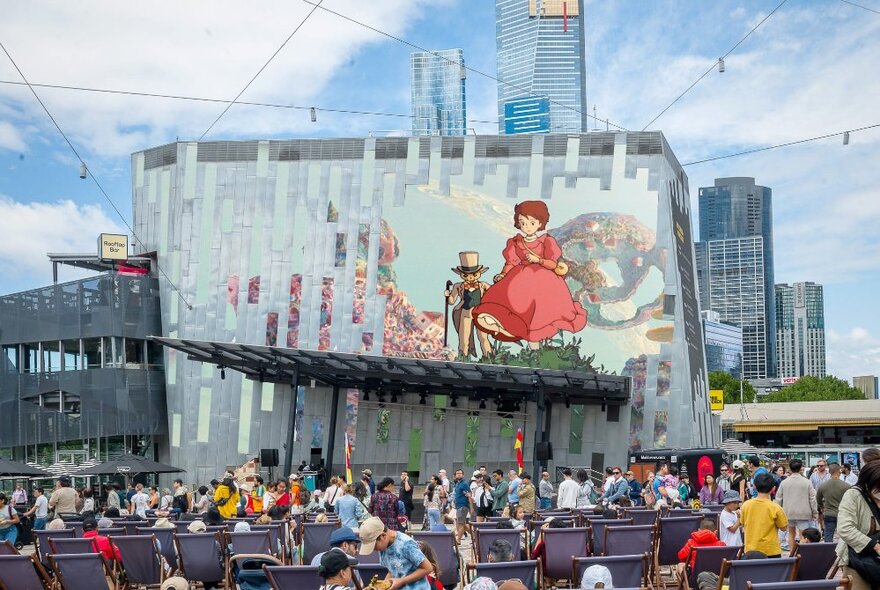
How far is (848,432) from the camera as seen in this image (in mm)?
74875

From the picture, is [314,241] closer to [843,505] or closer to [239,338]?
[239,338]

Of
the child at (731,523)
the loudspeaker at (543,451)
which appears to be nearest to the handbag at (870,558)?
the child at (731,523)

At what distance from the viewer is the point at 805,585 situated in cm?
652

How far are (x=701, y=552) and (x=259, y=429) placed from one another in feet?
104

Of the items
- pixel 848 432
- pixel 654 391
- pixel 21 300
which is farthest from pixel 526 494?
pixel 848 432

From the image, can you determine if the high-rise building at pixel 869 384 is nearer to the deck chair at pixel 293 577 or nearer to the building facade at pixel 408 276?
the building facade at pixel 408 276

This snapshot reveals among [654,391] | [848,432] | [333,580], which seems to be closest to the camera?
[333,580]

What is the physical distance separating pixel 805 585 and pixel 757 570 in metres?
1.61

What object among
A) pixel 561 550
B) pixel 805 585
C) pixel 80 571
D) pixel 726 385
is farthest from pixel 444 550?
pixel 726 385

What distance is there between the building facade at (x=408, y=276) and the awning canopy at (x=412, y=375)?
3.46 feet

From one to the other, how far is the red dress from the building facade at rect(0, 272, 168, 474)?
1394cm

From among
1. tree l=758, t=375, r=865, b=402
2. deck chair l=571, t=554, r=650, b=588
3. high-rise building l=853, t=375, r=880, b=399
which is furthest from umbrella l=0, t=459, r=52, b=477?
high-rise building l=853, t=375, r=880, b=399

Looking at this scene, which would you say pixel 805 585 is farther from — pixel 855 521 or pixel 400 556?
pixel 400 556

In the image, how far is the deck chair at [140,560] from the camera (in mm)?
11766
